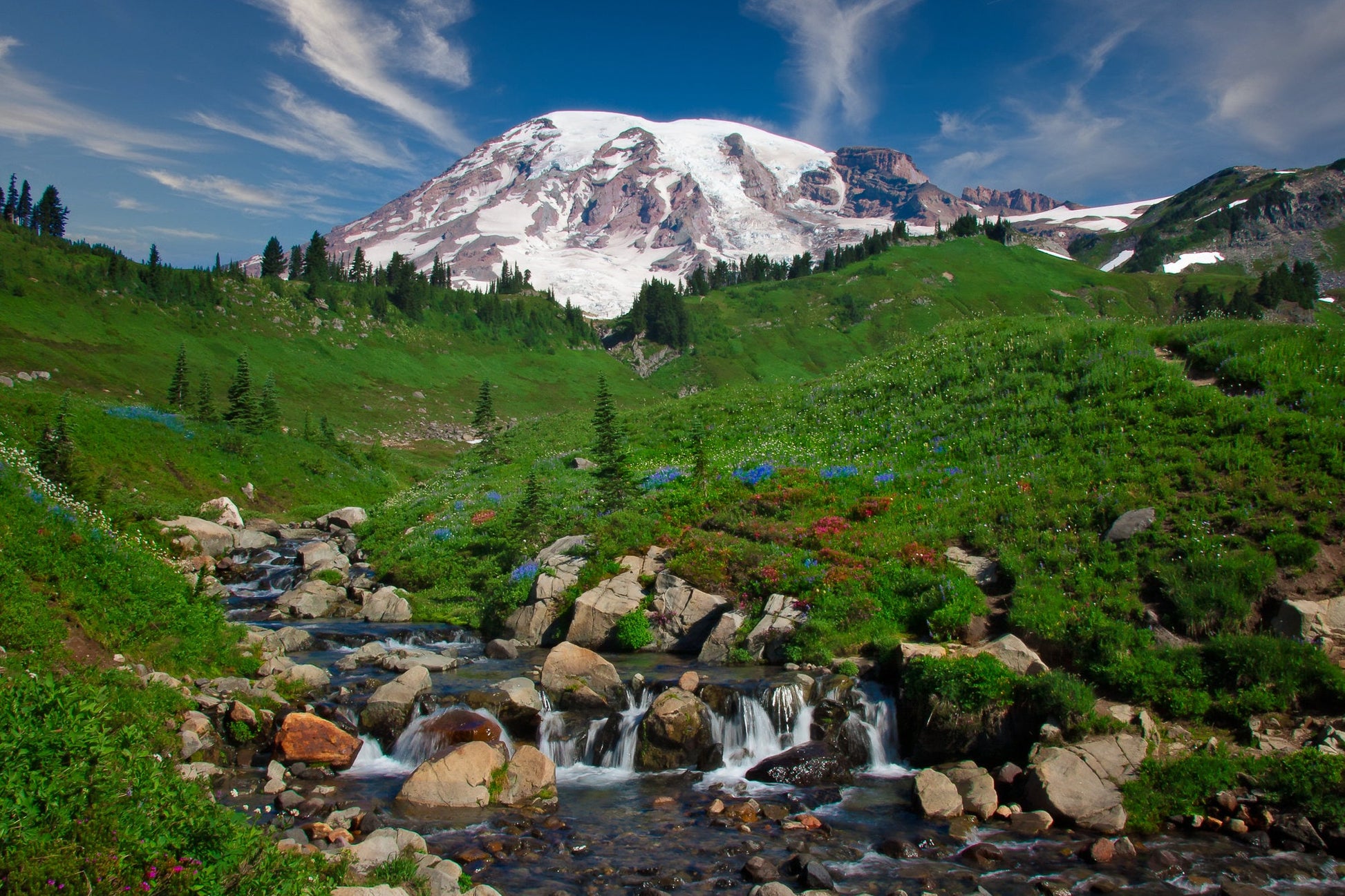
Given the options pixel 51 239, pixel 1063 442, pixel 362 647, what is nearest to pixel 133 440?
pixel 362 647

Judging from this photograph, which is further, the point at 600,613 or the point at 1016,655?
the point at 600,613

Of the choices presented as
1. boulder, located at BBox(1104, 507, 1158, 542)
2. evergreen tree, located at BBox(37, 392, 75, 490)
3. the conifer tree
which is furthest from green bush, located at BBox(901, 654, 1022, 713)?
the conifer tree

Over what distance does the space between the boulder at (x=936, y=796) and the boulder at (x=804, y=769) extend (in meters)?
1.40

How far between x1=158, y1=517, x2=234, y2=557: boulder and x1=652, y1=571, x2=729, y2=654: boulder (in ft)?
68.8

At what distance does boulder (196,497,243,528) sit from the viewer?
1380 inches

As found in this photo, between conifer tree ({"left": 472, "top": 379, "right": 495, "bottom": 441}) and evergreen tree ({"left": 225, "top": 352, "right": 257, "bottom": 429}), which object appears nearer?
evergreen tree ({"left": 225, "top": 352, "right": 257, "bottom": 429})

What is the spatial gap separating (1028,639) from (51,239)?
132349mm

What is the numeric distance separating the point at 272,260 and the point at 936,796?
6195 inches

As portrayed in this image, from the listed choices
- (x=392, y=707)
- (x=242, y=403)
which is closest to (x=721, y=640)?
(x=392, y=707)

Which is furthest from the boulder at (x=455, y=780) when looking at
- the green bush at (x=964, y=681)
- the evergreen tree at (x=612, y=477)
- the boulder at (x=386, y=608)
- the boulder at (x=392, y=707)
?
the evergreen tree at (x=612, y=477)

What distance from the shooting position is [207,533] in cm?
3059

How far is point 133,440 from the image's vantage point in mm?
38688

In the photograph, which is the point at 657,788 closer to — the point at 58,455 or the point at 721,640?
the point at 721,640

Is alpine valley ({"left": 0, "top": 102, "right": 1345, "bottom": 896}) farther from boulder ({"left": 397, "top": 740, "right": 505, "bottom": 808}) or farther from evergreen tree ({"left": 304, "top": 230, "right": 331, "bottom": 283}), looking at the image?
evergreen tree ({"left": 304, "top": 230, "right": 331, "bottom": 283})
